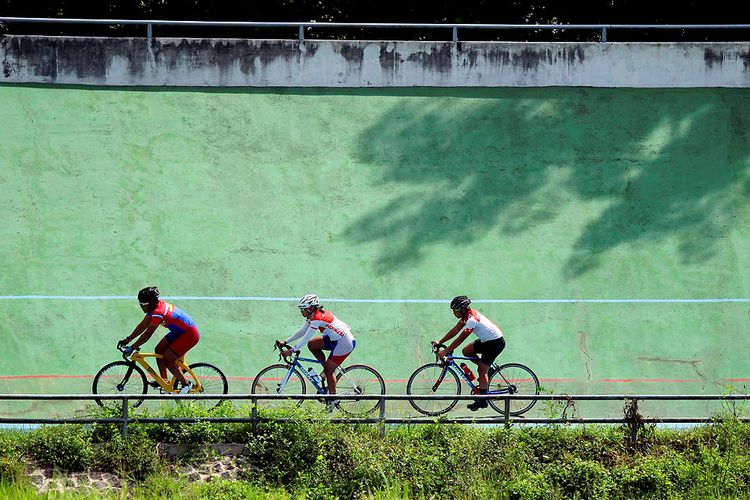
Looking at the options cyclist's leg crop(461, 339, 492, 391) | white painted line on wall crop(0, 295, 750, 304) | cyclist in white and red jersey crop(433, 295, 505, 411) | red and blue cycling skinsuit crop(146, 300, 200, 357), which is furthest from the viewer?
white painted line on wall crop(0, 295, 750, 304)

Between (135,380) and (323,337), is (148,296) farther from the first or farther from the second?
(323,337)

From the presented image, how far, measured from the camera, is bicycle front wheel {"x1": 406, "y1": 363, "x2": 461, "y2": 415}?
12.6 metres

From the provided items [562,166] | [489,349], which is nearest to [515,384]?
[489,349]

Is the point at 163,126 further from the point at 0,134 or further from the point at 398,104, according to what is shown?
the point at 398,104

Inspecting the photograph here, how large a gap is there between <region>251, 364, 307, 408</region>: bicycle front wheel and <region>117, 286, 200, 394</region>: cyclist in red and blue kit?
36.8 inches

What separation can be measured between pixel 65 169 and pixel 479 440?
8402 millimetres

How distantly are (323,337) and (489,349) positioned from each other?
2100 mm

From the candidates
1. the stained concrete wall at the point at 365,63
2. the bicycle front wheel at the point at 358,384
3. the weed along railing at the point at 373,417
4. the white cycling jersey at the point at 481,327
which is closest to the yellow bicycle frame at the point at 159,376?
the weed along railing at the point at 373,417

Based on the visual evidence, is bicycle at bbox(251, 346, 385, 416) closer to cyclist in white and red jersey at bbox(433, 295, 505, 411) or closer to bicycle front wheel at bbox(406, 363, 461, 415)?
bicycle front wheel at bbox(406, 363, 461, 415)

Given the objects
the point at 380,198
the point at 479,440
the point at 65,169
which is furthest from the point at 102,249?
the point at 479,440

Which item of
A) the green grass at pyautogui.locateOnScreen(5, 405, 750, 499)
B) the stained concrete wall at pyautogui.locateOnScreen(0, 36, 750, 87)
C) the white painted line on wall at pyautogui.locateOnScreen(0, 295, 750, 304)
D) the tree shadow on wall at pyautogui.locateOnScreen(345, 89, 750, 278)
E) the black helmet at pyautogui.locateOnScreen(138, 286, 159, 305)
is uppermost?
the stained concrete wall at pyautogui.locateOnScreen(0, 36, 750, 87)

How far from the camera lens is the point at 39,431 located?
11.2 m

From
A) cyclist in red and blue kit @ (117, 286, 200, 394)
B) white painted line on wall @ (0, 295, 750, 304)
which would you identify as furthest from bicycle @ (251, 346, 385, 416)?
white painted line on wall @ (0, 295, 750, 304)

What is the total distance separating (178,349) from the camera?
12125mm
